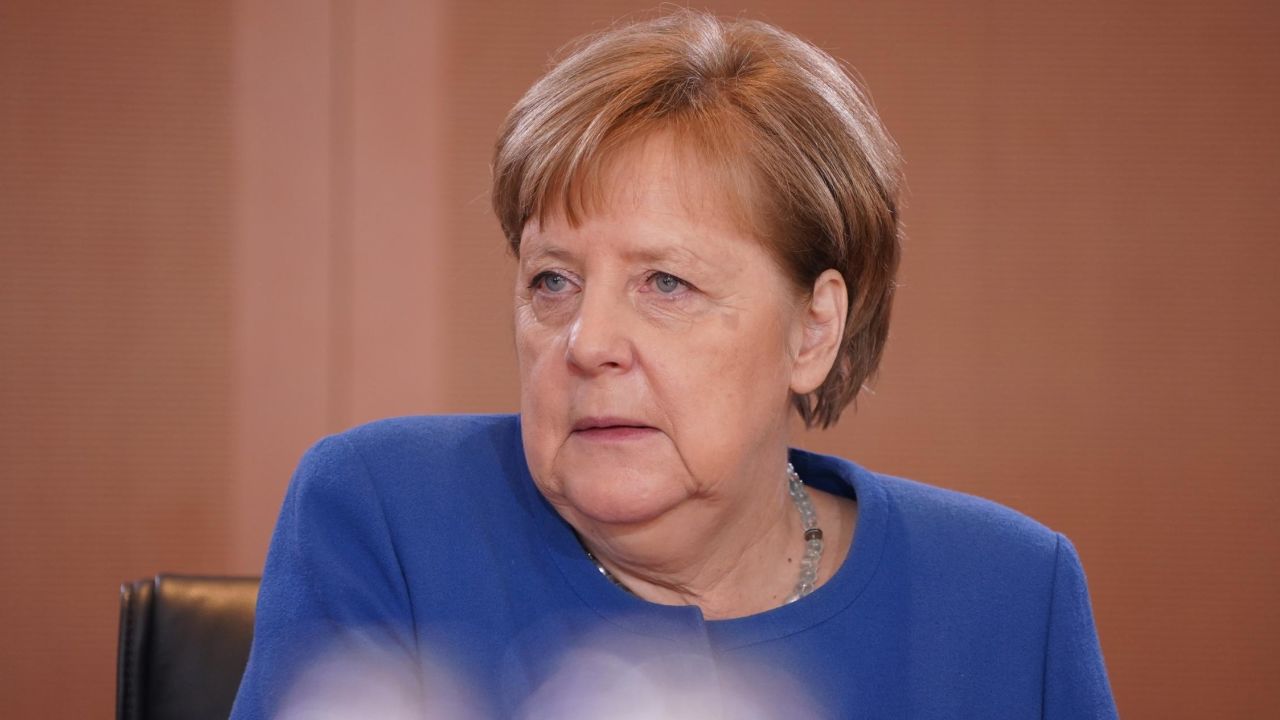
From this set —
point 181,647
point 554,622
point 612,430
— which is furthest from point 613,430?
point 181,647

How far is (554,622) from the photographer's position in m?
1.37

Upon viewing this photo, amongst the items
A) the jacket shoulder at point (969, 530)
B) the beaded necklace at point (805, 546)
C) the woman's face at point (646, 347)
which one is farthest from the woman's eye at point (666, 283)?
the jacket shoulder at point (969, 530)

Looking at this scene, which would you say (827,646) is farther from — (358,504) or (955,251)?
(955,251)

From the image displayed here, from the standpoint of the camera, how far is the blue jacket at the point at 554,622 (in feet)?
4.24

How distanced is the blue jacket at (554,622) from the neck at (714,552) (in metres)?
0.06

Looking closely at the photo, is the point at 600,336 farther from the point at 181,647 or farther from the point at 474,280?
the point at 474,280

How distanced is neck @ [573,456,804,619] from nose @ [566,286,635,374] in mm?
181

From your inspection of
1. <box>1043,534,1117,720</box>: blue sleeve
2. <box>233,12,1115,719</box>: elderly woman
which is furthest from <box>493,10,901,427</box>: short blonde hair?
<box>1043,534,1117,720</box>: blue sleeve

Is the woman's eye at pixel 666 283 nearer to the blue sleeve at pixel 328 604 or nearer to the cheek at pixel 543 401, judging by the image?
the cheek at pixel 543 401

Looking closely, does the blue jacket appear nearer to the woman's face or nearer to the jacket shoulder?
the jacket shoulder

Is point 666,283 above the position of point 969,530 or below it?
above

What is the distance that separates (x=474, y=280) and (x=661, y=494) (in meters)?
1.88

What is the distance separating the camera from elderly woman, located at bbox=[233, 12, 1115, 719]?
1.29 meters

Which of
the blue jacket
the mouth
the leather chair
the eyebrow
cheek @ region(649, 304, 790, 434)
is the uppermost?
the eyebrow
